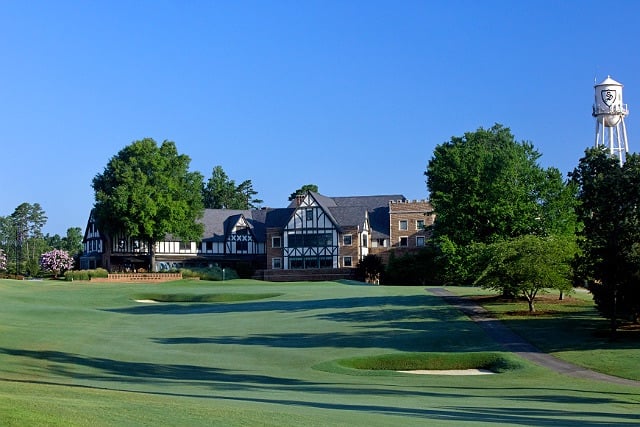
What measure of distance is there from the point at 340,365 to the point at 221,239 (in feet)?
259

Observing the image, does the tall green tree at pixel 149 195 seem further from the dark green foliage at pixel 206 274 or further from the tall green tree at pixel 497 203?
the tall green tree at pixel 497 203

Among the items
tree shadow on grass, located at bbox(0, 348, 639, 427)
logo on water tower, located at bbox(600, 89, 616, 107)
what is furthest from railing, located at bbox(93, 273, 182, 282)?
tree shadow on grass, located at bbox(0, 348, 639, 427)

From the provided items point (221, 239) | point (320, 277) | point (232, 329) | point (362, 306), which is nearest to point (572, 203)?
point (362, 306)

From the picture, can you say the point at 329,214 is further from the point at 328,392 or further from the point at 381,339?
the point at 328,392

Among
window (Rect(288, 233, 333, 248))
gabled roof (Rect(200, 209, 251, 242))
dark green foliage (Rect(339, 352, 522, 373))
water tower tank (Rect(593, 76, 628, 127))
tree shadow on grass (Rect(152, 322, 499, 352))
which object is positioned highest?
water tower tank (Rect(593, 76, 628, 127))

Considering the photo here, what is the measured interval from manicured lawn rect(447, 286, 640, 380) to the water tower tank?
35.2 metres

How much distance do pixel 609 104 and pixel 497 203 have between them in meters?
38.2

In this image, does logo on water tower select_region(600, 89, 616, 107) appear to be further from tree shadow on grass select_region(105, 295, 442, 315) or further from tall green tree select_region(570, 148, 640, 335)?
tree shadow on grass select_region(105, 295, 442, 315)

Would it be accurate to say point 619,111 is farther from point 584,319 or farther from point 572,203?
point 584,319

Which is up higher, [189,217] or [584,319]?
[189,217]

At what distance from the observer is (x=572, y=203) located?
49.3 m

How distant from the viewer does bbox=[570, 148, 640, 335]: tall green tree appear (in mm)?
34031

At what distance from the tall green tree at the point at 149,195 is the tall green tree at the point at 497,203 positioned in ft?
159

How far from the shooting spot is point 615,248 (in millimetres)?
34594
